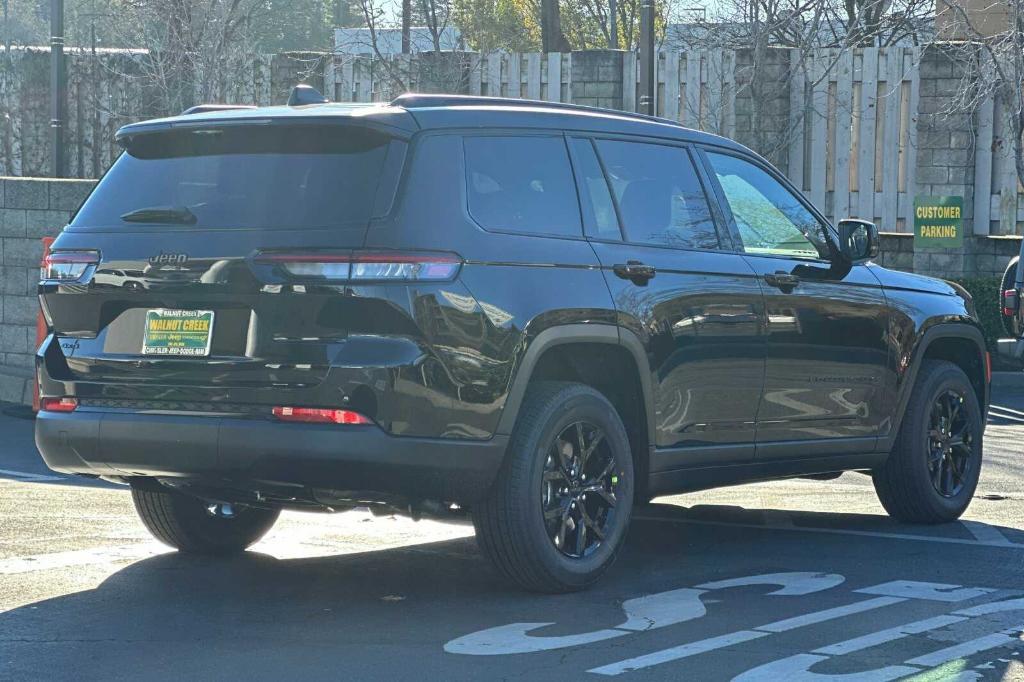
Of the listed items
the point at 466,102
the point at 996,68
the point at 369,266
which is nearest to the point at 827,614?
the point at 369,266

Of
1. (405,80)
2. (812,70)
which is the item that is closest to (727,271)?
(812,70)

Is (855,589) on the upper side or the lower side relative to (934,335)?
lower

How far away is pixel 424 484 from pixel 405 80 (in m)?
22.8

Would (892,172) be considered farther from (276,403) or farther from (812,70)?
(276,403)

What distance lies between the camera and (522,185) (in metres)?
6.52

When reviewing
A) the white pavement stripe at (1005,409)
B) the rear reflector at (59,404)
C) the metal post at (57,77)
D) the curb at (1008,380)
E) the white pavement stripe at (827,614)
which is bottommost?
the white pavement stripe at (1005,409)

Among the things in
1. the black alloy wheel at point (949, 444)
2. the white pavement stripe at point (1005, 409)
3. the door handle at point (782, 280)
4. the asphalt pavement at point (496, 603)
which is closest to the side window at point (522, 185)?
the door handle at point (782, 280)

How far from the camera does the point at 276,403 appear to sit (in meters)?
5.92

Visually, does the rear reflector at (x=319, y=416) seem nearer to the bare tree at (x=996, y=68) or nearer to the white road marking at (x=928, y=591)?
the white road marking at (x=928, y=591)

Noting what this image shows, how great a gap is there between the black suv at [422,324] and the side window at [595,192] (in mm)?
11

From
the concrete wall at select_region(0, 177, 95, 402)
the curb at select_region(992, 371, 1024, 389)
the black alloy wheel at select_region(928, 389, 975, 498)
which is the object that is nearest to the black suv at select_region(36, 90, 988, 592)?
the black alloy wheel at select_region(928, 389, 975, 498)

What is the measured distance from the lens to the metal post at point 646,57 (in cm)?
2206

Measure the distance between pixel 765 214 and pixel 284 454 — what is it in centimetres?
286

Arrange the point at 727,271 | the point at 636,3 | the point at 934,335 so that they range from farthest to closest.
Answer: the point at 636,3 → the point at 934,335 → the point at 727,271
